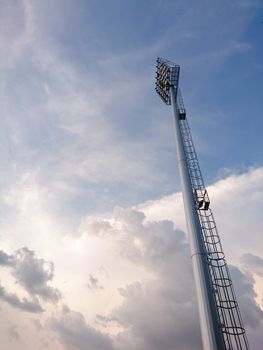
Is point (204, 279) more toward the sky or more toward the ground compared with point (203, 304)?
more toward the sky

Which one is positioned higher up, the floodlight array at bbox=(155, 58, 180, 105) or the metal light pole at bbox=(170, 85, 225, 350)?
the floodlight array at bbox=(155, 58, 180, 105)

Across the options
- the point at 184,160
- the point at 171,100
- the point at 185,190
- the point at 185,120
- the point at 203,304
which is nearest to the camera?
the point at 203,304

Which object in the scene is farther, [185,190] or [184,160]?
[184,160]

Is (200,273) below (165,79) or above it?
below

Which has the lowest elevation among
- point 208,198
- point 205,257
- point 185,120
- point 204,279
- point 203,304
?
point 203,304

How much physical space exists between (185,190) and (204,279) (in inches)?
366

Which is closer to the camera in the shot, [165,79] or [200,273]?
[200,273]

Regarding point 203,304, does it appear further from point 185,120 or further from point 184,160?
point 185,120

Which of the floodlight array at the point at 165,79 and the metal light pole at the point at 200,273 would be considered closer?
the metal light pole at the point at 200,273

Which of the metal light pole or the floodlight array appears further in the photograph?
the floodlight array

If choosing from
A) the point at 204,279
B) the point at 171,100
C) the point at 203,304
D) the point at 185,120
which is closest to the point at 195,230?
the point at 204,279

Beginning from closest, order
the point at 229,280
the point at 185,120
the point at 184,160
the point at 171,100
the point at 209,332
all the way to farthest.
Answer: the point at 209,332
the point at 229,280
the point at 184,160
the point at 185,120
the point at 171,100

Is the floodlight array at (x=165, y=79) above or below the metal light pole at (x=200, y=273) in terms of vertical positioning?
above

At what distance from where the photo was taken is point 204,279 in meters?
21.5
